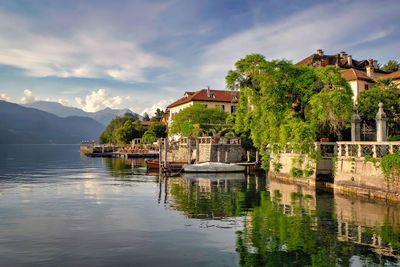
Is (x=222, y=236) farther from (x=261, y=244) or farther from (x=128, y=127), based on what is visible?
(x=128, y=127)

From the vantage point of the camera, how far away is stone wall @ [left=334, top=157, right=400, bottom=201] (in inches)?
769

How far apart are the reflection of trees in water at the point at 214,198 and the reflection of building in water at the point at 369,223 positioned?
17.4 ft

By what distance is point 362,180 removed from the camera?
2158 centimetres

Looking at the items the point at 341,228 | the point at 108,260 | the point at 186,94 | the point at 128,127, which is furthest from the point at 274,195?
the point at 128,127

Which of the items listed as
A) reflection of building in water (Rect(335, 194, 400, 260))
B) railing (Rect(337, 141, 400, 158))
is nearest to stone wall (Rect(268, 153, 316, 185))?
railing (Rect(337, 141, 400, 158))

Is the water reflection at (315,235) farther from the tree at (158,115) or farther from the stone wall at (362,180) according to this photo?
the tree at (158,115)

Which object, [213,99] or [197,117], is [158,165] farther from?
[213,99]

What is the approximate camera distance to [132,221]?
1636 cm

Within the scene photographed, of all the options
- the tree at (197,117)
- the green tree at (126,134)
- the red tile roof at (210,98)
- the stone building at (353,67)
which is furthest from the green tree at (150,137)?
the stone building at (353,67)

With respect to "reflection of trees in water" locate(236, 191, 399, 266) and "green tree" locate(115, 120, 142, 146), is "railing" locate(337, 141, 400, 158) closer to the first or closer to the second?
"reflection of trees in water" locate(236, 191, 399, 266)

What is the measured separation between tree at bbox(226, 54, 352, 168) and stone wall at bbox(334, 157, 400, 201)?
11.5 feet

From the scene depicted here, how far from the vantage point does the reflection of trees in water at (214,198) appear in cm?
1853

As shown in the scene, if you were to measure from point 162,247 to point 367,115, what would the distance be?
32.2 meters

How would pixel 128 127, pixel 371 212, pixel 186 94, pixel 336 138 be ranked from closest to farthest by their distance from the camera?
1. pixel 371 212
2. pixel 336 138
3. pixel 186 94
4. pixel 128 127
